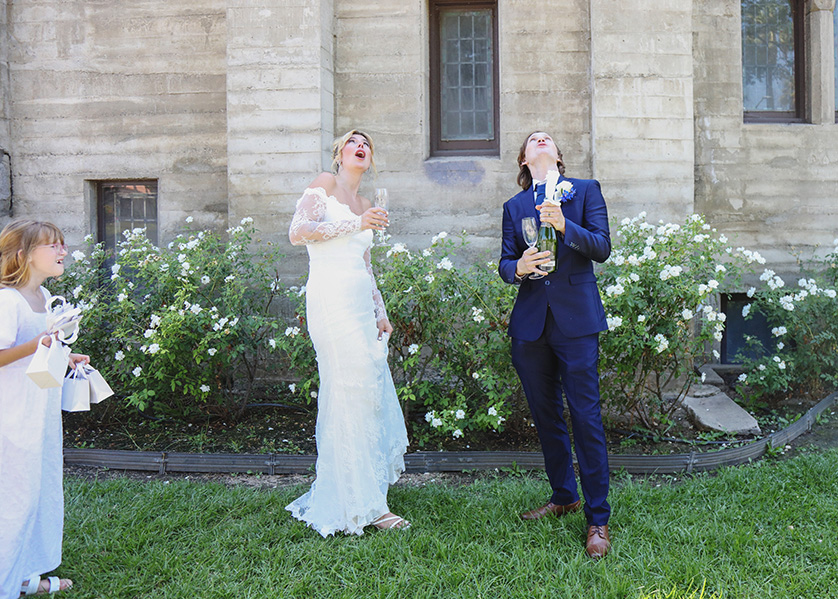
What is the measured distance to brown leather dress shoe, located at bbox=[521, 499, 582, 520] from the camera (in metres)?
3.99

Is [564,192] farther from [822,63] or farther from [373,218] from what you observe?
[822,63]

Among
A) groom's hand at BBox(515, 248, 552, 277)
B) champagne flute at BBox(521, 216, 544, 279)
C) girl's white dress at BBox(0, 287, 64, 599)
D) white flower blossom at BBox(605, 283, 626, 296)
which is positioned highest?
champagne flute at BBox(521, 216, 544, 279)

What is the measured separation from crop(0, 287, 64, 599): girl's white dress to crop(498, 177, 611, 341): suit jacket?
2514mm

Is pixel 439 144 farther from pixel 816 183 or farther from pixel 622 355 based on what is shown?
pixel 816 183

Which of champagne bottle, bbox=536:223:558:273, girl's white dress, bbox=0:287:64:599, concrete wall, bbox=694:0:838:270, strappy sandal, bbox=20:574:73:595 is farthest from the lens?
concrete wall, bbox=694:0:838:270

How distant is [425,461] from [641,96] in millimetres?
4445

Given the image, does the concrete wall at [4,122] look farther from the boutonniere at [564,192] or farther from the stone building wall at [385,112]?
the boutonniere at [564,192]

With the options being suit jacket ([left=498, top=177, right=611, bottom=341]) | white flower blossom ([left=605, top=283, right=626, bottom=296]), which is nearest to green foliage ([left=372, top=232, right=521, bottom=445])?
white flower blossom ([left=605, top=283, right=626, bottom=296])

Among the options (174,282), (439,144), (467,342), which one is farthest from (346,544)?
(439,144)

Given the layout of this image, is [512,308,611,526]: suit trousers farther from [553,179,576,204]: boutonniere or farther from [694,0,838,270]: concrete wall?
Answer: [694,0,838,270]: concrete wall

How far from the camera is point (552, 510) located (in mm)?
4027

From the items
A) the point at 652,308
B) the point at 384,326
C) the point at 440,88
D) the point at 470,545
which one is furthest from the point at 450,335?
the point at 440,88

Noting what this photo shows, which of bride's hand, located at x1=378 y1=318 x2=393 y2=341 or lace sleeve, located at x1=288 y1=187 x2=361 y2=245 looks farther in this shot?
bride's hand, located at x1=378 y1=318 x2=393 y2=341

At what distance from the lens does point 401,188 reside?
24.3 feet
